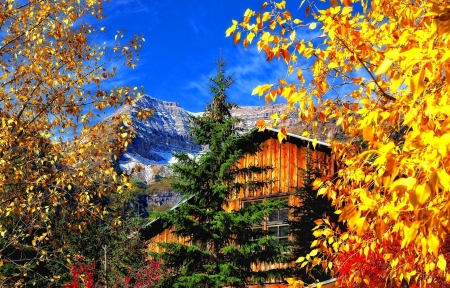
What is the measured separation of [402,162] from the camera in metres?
3.38

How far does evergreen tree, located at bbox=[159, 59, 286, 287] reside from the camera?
14.5 m

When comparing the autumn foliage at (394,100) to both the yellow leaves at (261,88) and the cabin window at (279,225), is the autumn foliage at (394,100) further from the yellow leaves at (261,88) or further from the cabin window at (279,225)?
the cabin window at (279,225)

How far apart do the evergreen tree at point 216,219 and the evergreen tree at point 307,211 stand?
2.83 metres

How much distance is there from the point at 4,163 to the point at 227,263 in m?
7.19

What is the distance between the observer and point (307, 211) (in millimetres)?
18781

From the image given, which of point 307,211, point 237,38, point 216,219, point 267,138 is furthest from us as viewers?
point 267,138

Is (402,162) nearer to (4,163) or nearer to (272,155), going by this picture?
(4,163)

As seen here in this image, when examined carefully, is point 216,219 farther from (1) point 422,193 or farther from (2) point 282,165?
(1) point 422,193

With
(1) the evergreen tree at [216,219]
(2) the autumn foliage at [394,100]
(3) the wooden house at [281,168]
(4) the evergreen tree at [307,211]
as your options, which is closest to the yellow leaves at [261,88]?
(2) the autumn foliage at [394,100]

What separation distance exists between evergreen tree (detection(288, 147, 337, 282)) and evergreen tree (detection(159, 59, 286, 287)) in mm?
2833

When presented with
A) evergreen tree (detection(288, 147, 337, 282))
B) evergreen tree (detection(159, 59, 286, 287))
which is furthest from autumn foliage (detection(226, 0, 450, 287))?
evergreen tree (detection(288, 147, 337, 282))

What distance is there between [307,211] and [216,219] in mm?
5106

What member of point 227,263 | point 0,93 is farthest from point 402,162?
point 227,263

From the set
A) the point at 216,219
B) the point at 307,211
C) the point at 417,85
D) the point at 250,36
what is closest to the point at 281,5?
the point at 250,36
